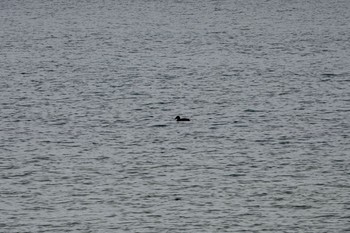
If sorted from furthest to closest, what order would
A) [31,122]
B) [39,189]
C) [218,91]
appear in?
[218,91], [31,122], [39,189]

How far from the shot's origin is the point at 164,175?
163 ft

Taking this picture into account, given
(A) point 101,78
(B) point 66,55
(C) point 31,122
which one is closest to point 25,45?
(B) point 66,55

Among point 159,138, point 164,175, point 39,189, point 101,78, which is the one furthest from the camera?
point 101,78

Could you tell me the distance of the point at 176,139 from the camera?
5953cm

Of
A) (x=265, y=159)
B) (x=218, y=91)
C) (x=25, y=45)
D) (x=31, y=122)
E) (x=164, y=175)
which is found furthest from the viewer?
(x=25, y=45)

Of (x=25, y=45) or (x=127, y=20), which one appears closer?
(x=25, y=45)

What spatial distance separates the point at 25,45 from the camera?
408 feet

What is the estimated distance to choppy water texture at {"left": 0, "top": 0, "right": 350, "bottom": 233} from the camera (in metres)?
42.7

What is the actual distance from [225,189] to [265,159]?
716cm

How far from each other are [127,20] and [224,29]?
3359 centimetres

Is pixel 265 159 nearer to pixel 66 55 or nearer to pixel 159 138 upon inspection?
pixel 159 138

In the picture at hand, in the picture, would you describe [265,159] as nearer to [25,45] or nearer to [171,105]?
[171,105]

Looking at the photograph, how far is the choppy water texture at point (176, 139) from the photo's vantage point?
4269cm

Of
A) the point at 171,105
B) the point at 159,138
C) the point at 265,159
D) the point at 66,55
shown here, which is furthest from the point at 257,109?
the point at 66,55
